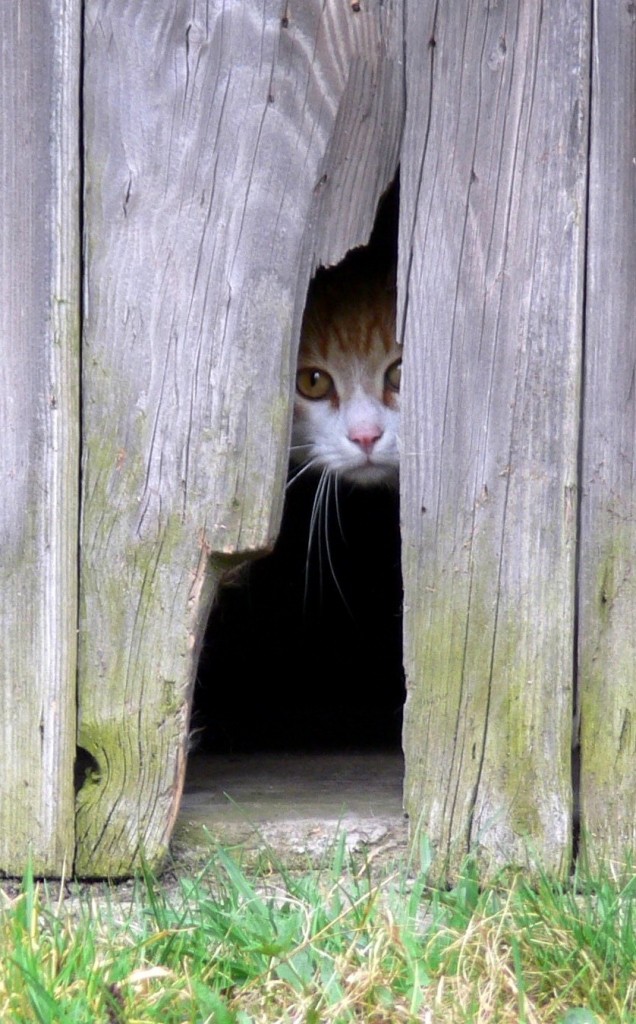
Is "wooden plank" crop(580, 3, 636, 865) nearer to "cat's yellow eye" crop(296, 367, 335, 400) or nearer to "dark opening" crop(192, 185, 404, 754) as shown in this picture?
"cat's yellow eye" crop(296, 367, 335, 400)

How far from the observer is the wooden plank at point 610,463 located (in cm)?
249

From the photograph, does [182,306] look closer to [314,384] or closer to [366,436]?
[366,436]

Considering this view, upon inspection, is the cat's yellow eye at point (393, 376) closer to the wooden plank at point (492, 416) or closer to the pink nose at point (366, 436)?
the pink nose at point (366, 436)

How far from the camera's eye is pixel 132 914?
7.60 ft

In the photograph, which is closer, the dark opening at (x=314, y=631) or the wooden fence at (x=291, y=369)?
the wooden fence at (x=291, y=369)

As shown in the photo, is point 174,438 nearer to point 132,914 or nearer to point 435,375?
point 435,375

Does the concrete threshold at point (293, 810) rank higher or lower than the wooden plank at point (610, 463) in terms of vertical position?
lower

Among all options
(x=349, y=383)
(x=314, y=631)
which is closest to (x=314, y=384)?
(x=349, y=383)

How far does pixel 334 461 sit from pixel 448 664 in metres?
0.91

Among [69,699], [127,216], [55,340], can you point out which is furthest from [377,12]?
[69,699]

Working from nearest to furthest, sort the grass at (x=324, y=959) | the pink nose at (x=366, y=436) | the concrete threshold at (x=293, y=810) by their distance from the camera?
1. the grass at (x=324, y=959)
2. the concrete threshold at (x=293, y=810)
3. the pink nose at (x=366, y=436)

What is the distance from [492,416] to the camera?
2.54 m

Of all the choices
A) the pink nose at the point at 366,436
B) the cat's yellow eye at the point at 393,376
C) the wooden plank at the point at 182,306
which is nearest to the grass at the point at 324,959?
the wooden plank at the point at 182,306

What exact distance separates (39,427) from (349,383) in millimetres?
1083
